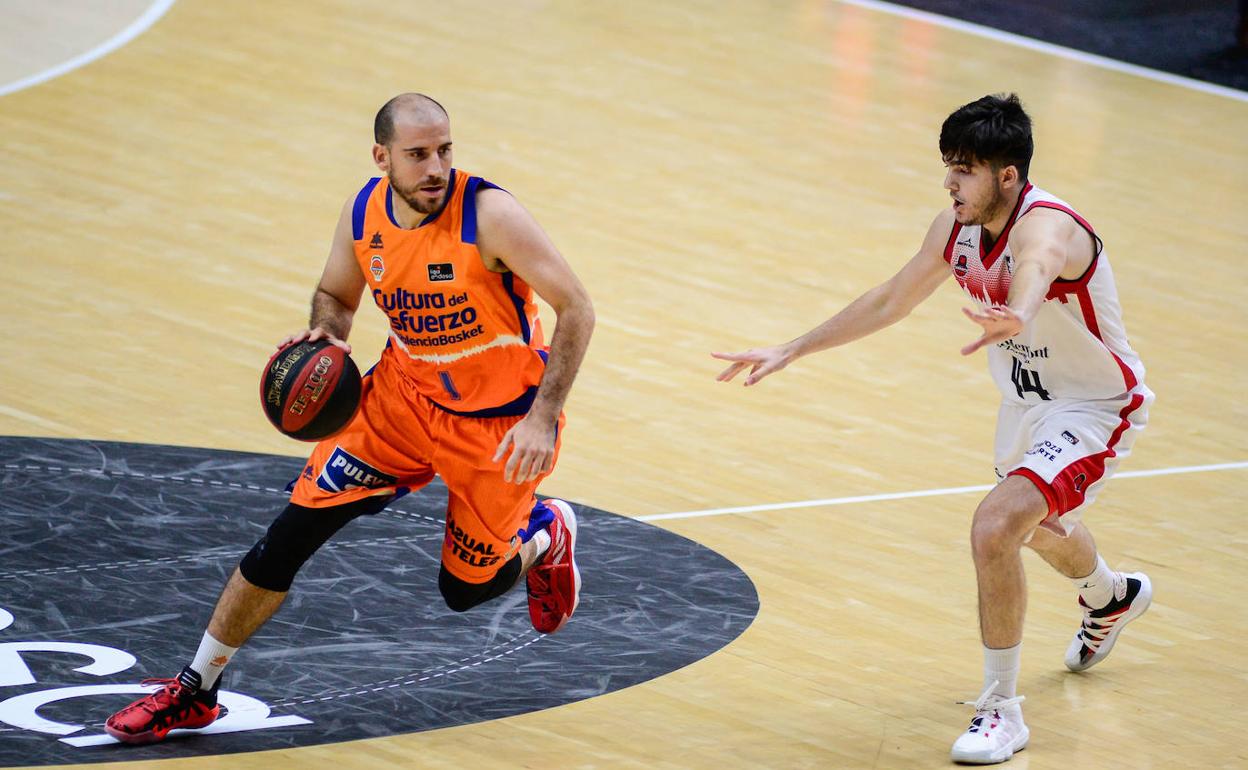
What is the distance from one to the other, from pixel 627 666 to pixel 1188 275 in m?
7.07

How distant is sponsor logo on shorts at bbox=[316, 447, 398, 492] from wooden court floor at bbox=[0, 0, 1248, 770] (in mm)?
737

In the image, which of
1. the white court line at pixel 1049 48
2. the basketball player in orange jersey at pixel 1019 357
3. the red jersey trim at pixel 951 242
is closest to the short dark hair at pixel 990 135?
the basketball player in orange jersey at pixel 1019 357

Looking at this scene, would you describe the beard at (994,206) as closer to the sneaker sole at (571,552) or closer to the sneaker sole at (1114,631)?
the sneaker sole at (1114,631)

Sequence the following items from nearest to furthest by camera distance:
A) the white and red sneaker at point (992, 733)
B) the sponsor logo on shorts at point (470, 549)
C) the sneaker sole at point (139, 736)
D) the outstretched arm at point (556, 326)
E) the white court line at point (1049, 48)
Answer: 1. the sneaker sole at point (139, 736)
2. the outstretched arm at point (556, 326)
3. the white and red sneaker at point (992, 733)
4. the sponsor logo on shorts at point (470, 549)
5. the white court line at point (1049, 48)

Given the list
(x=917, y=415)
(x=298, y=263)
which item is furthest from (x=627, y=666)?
(x=298, y=263)

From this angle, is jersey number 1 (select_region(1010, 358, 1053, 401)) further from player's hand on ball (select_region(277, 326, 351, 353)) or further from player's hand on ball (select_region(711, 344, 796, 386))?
player's hand on ball (select_region(277, 326, 351, 353))

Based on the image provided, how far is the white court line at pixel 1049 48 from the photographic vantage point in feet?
57.3

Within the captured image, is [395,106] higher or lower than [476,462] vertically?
higher

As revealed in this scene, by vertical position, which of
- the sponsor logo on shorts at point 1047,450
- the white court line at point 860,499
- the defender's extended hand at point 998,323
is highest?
the defender's extended hand at point 998,323

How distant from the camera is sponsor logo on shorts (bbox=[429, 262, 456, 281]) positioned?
18.9 feet

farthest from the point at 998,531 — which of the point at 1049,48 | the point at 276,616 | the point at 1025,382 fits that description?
the point at 1049,48

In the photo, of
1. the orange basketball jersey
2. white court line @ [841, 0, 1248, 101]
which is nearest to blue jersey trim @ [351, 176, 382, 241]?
the orange basketball jersey

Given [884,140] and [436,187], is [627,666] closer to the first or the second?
[436,187]

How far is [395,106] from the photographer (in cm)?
573
